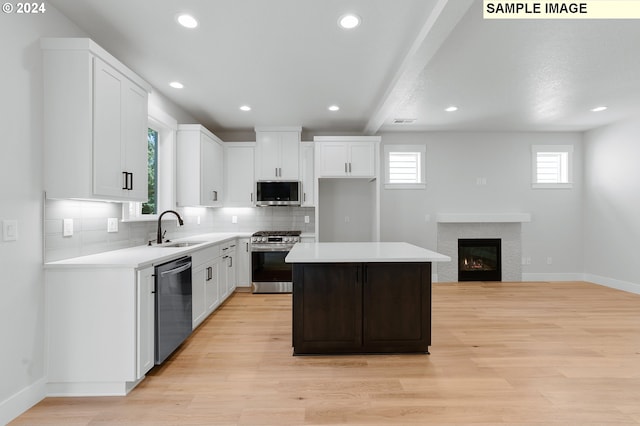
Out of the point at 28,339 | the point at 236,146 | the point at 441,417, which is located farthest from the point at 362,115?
the point at 28,339

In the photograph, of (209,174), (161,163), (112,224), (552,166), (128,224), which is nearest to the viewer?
(112,224)

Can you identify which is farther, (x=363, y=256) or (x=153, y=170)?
(x=153, y=170)

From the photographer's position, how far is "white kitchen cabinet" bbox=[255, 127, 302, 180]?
528cm

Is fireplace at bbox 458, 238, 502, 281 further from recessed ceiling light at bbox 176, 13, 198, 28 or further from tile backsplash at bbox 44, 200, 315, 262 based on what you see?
recessed ceiling light at bbox 176, 13, 198, 28

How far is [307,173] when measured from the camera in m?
5.32

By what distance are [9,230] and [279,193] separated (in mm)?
3524

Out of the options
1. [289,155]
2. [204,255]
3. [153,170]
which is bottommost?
[204,255]

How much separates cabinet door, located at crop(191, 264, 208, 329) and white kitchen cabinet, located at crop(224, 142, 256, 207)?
202 cm

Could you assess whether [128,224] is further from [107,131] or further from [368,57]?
[368,57]

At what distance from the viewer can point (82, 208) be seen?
255cm

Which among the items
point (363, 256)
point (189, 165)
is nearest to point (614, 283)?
point (363, 256)

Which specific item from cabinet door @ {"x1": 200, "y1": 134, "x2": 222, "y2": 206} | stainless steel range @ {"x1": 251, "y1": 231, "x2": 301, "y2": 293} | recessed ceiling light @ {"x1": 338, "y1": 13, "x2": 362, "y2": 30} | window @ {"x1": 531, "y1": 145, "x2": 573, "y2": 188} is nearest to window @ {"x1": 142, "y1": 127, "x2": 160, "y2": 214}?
cabinet door @ {"x1": 200, "y1": 134, "x2": 222, "y2": 206}

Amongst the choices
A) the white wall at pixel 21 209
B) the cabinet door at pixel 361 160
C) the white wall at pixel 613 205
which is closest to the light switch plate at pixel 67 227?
the white wall at pixel 21 209

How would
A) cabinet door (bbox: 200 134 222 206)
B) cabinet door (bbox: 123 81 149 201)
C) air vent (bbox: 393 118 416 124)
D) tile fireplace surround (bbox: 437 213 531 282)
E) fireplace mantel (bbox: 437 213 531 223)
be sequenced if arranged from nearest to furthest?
cabinet door (bbox: 123 81 149 201)
cabinet door (bbox: 200 134 222 206)
air vent (bbox: 393 118 416 124)
fireplace mantel (bbox: 437 213 531 223)
tile fireplace surround (bbox: 437 213 531 282)
